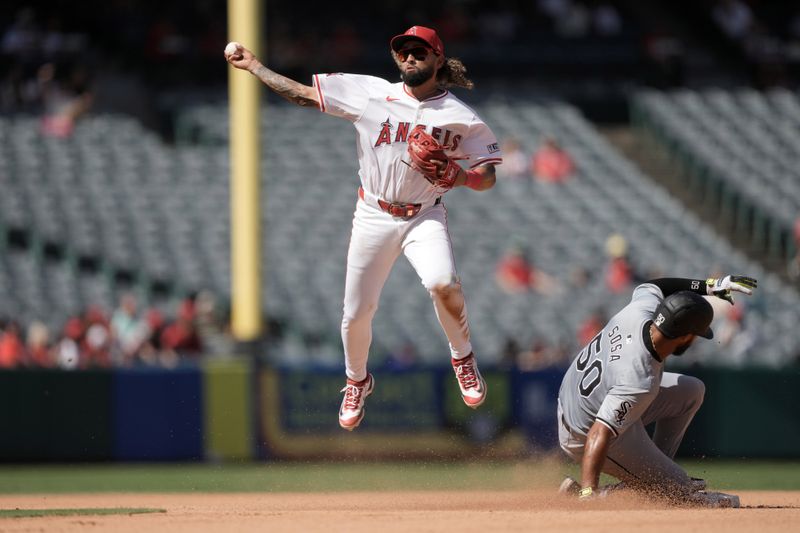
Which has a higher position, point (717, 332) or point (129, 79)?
point (129, 79)

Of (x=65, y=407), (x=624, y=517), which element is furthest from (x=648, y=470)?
(x=65, y=407)

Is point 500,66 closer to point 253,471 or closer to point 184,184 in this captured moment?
point 184,184

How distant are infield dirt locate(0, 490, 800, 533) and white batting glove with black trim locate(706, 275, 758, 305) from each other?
1.29m

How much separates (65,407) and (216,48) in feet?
29.1

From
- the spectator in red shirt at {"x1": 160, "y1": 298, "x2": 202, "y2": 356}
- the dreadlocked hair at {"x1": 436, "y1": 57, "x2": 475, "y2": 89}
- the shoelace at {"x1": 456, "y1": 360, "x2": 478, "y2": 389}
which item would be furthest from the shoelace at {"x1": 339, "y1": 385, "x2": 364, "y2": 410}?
the spectator in red shirt at {"x1": 160, "y1": 298, "x2": 202, "y2": 356}

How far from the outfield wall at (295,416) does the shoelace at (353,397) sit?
412 cm

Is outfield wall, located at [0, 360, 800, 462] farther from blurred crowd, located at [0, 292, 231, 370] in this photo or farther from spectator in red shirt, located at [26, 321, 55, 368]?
spectator in red shirt, located at [26, 321, 55, 368]

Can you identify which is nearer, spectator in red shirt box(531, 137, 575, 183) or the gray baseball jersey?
the gray baseball jersey

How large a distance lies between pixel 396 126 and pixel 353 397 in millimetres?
1788

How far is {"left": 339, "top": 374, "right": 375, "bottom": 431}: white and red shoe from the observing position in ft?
28.3

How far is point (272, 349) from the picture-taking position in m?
15.2

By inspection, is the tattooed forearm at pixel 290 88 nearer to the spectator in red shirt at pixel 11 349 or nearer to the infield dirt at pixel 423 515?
the infield dirt at pixel 423 515

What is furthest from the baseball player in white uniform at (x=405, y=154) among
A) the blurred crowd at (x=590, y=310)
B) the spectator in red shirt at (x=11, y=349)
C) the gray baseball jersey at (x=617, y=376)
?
the spectator in red shirt at (x=11, y=349)

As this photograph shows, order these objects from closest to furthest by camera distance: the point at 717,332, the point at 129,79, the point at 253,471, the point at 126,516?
1. the point at 126,516
2. the point at 253,471
3. the point at 717,332
4. the point at 129,79
